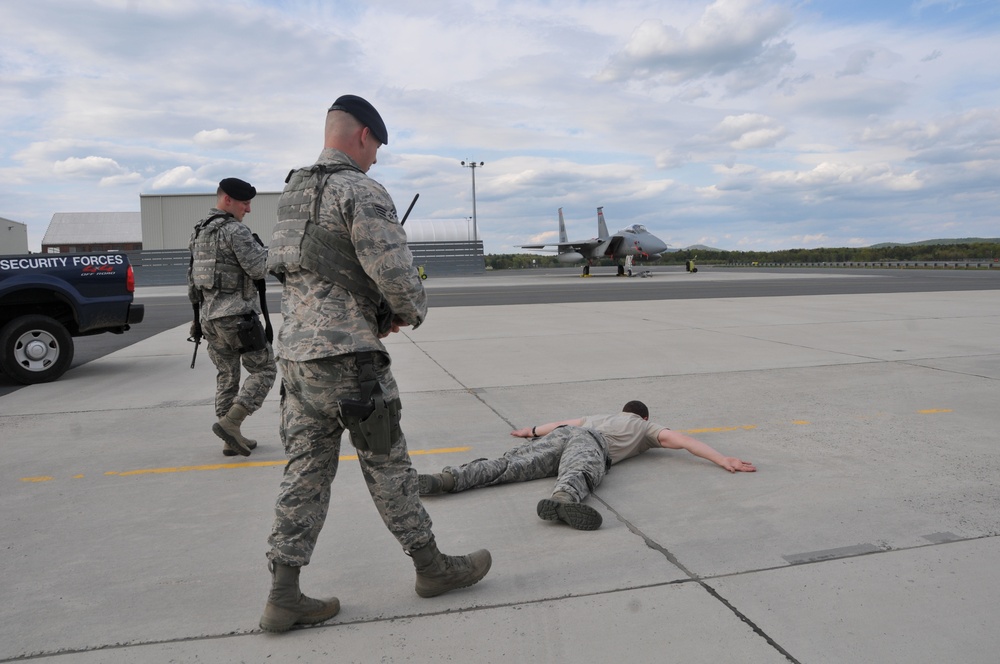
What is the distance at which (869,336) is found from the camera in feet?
38.9

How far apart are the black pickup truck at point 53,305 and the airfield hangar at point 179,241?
46334 millimetres

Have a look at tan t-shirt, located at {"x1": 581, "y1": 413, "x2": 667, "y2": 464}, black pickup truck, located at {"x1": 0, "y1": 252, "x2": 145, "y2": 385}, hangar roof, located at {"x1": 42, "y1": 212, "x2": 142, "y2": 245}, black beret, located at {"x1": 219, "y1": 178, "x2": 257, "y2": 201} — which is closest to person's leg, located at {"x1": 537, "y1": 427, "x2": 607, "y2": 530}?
tan t-shirt, located at {"x1": 581, "y1": 413, "x2": 667, "y2": 464}

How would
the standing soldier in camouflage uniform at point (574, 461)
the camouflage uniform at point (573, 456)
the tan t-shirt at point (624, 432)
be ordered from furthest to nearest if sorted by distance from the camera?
the tan t-shirt at point (624, 432), the camouflage uniform at point (573, 456), the standing soldier in camouflage uniform at point (574, 461)

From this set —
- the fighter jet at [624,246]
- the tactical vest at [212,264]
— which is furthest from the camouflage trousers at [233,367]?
the fighter jet at [624,246]

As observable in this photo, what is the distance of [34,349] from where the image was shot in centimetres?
905

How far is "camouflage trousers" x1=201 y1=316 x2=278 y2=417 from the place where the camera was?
18.0 ft

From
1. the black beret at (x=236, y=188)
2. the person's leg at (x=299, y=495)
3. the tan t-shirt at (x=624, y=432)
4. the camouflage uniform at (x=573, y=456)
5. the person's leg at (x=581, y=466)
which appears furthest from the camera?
the black beret at (x=236, y=188)

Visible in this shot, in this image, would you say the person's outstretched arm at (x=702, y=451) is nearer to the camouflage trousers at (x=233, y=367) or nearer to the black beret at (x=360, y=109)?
the camouflage trousers at (x=233, y=367)

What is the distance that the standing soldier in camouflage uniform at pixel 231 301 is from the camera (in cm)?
544

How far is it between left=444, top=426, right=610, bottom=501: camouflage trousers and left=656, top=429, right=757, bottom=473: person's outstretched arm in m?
0.48

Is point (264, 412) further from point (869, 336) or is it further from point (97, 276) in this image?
point (869, 336)

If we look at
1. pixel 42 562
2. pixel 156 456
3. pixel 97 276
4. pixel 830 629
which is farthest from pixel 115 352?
pixel 830 629

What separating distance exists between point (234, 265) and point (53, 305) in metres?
5.51

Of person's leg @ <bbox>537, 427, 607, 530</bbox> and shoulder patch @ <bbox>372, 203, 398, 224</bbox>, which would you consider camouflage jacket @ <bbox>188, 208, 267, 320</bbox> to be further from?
shoulder patch @ <bbox>372, 203, 398, 224</bbox>
